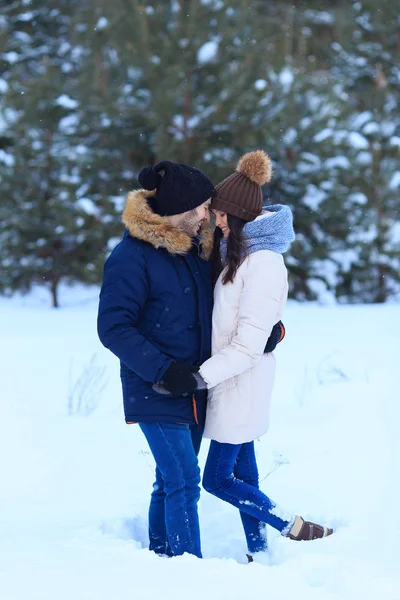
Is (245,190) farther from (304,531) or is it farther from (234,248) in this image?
(304,531)

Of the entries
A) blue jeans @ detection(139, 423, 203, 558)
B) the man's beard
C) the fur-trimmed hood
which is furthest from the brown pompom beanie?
blue jeans @ detection(139, 423, 203, 558)

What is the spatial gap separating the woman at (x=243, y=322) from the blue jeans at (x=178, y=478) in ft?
0.52

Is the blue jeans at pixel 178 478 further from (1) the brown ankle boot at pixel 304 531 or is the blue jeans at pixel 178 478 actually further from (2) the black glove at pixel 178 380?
(1) the brown ankle boot at pixel 304 531

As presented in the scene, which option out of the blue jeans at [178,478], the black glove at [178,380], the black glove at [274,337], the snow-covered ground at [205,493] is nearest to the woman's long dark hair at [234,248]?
the black glove at [274,337]

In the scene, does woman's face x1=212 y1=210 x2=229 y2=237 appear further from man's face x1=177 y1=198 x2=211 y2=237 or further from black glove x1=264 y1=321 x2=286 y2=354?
black glove x1=264 y1=321 x2=286 y2=354

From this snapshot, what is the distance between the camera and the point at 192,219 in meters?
2.77

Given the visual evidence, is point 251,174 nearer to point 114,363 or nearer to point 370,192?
point 114,363

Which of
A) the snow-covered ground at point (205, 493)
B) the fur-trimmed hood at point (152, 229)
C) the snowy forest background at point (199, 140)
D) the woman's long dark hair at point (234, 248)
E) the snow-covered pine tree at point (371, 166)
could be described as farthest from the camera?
the snow-covered pine tree at point (371, 166)

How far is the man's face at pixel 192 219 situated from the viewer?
2.76m

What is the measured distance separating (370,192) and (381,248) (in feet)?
3.23

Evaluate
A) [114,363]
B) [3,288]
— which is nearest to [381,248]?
[114,363]

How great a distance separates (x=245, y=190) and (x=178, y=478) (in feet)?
3.89

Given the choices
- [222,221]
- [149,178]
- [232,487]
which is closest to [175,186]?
[149,178]

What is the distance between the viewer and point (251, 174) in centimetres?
280
